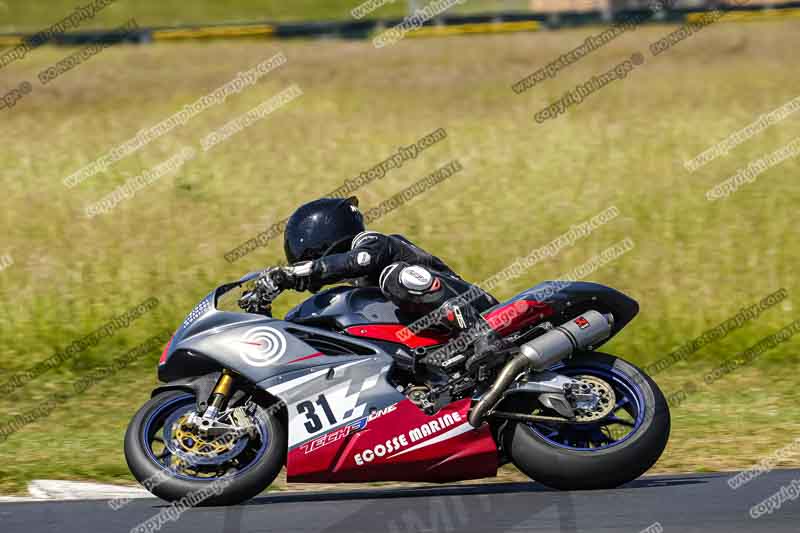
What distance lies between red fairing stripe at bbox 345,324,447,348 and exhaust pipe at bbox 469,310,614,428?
436mm

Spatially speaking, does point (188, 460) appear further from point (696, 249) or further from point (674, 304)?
point (696, 249)

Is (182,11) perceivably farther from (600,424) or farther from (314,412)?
(600,424)

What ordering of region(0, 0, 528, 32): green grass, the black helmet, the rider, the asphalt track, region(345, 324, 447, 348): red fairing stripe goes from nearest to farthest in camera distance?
the asphalt track < the rider < region(345, 324, 447, 348): red fairing stripe < the black helmet < region(0, 0, 528, 32): green grass

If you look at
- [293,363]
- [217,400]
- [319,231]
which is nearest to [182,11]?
[319,231]

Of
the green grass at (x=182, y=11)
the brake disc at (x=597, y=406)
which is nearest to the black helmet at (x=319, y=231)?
the brake disc at (x=597, y=406)

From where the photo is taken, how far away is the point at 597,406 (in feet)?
22.6

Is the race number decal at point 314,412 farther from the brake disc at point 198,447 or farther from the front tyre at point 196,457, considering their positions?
the brake disc at point 198,447

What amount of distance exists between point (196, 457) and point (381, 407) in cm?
101

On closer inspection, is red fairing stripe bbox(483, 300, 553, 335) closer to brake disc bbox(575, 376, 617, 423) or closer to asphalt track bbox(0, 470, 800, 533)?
brake disc bbox(575, 376, 617, 423)

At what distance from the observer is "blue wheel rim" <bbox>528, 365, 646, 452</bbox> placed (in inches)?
271

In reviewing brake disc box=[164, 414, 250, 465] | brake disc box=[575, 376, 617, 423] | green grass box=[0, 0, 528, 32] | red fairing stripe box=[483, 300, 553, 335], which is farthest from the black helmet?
green grass box=[0, 0, 528, 32]

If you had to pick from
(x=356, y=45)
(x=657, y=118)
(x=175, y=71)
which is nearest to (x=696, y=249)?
(x=657, y=118)

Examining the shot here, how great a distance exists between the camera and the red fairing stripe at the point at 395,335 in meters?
7.05

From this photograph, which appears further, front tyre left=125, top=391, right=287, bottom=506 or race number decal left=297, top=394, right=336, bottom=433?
race number decal left=297, top=394, right=336, bottom=433
